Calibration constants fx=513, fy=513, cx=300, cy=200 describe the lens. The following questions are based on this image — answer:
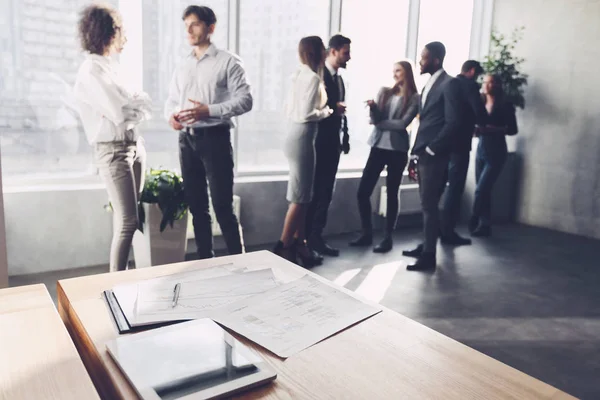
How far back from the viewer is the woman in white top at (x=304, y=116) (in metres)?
3.27

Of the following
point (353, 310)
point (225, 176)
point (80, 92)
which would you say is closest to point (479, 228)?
point (225, 176)

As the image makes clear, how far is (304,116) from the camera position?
10.7 feet

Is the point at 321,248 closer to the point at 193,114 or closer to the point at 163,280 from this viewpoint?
the point at 193,114

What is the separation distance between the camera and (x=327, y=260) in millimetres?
3775

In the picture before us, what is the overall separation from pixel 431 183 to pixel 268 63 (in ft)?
5.51

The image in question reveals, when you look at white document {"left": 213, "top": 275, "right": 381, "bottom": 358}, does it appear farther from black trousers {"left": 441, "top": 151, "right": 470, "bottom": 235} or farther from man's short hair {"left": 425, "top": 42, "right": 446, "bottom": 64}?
black trousers {"left": 441, "top": 151, "right": 470, "bottom": 235}

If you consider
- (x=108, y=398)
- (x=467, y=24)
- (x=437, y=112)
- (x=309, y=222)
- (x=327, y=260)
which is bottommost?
(x=327, y=260)

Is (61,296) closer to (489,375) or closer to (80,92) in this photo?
(489,375)

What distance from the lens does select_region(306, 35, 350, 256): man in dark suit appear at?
3.68m

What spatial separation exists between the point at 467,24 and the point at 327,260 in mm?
3498

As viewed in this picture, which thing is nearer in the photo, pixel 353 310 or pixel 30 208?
pixel 353 310

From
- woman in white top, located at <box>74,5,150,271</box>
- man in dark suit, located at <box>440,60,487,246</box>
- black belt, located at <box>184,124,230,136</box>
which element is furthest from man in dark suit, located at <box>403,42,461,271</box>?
woman in white top, located at <box>74,5,150,271</box>

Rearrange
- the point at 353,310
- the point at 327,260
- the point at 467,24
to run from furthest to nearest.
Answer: the point at 467,24, the point at 327,260, the point at 353,310

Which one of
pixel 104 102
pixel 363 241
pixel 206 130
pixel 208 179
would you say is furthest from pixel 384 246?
pixel 104 102
